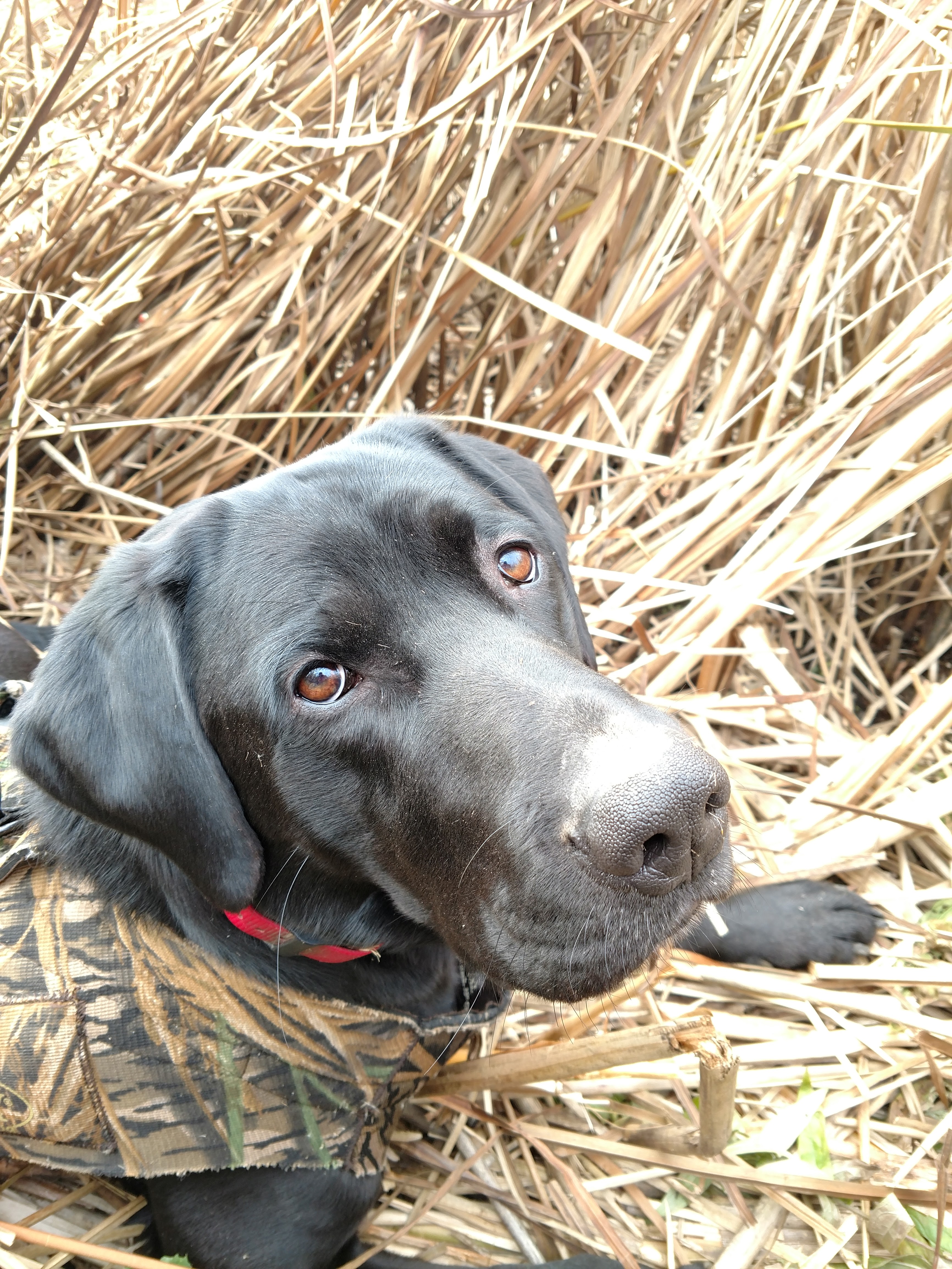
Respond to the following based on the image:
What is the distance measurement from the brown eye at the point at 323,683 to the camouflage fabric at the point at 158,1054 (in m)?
0.56

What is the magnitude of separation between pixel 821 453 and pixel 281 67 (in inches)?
84.5

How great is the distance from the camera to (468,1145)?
7.97 ft

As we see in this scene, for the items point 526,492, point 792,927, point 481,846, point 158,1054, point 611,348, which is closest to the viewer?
point 481,846

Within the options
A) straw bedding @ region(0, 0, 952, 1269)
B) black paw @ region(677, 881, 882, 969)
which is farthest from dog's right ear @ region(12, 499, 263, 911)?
black paw @ region(677, 881, 882, 969)

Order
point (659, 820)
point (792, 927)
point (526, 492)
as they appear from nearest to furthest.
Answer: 1. point (659, 820)
2. point (526, 492)
3. point (792, 927)

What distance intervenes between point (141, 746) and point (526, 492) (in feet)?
3.19

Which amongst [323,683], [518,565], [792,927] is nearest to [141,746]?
[323,683]

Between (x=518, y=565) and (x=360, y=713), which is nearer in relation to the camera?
(x=360, y=713)

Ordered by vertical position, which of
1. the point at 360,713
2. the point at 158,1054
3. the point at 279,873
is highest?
the point at 360,713

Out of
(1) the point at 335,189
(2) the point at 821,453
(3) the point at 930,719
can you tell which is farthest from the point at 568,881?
(1) the point at 335,189

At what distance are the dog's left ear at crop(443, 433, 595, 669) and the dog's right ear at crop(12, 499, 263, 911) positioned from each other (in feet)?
2.28

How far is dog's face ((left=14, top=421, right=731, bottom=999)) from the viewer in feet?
5.35

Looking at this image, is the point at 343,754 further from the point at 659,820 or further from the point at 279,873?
the point at 659,820

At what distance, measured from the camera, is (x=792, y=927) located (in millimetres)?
2650
